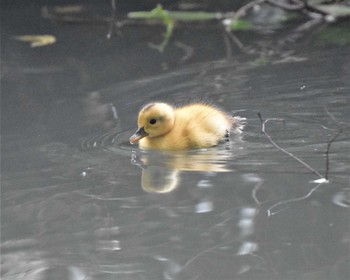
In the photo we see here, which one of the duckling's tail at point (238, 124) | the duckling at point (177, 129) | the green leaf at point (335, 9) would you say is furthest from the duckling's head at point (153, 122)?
the green leaf at point (335, 9)

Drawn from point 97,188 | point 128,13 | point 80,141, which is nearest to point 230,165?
point 97,188

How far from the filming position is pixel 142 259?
243 cm

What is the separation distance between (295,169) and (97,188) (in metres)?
0.70

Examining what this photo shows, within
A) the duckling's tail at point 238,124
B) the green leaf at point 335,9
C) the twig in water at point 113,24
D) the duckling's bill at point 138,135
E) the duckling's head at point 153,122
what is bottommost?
the twig in water at point 113,24

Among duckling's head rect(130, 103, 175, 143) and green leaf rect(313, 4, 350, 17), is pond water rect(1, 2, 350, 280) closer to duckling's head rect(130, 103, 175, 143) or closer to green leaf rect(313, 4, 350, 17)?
duckling's head rect(130, 103, 175, 143)

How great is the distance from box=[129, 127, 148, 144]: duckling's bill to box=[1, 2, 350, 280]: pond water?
4 centimetres

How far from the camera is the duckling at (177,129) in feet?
11.6

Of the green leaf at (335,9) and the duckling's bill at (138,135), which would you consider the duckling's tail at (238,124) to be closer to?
the duckling's bill at (138,135)

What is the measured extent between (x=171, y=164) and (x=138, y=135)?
13.6 inches

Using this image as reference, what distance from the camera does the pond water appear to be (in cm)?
241

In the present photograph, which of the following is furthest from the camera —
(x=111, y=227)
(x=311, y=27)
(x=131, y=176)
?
(x=311, y=27)

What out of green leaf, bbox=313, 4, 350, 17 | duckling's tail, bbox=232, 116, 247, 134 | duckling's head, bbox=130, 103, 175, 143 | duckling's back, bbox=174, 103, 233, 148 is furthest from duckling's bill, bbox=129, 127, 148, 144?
green leaf, bbox=313, 4, 350, 17

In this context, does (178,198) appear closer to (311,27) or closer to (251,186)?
(251,186)

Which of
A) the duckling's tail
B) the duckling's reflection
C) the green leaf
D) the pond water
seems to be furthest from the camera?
the green leaf
